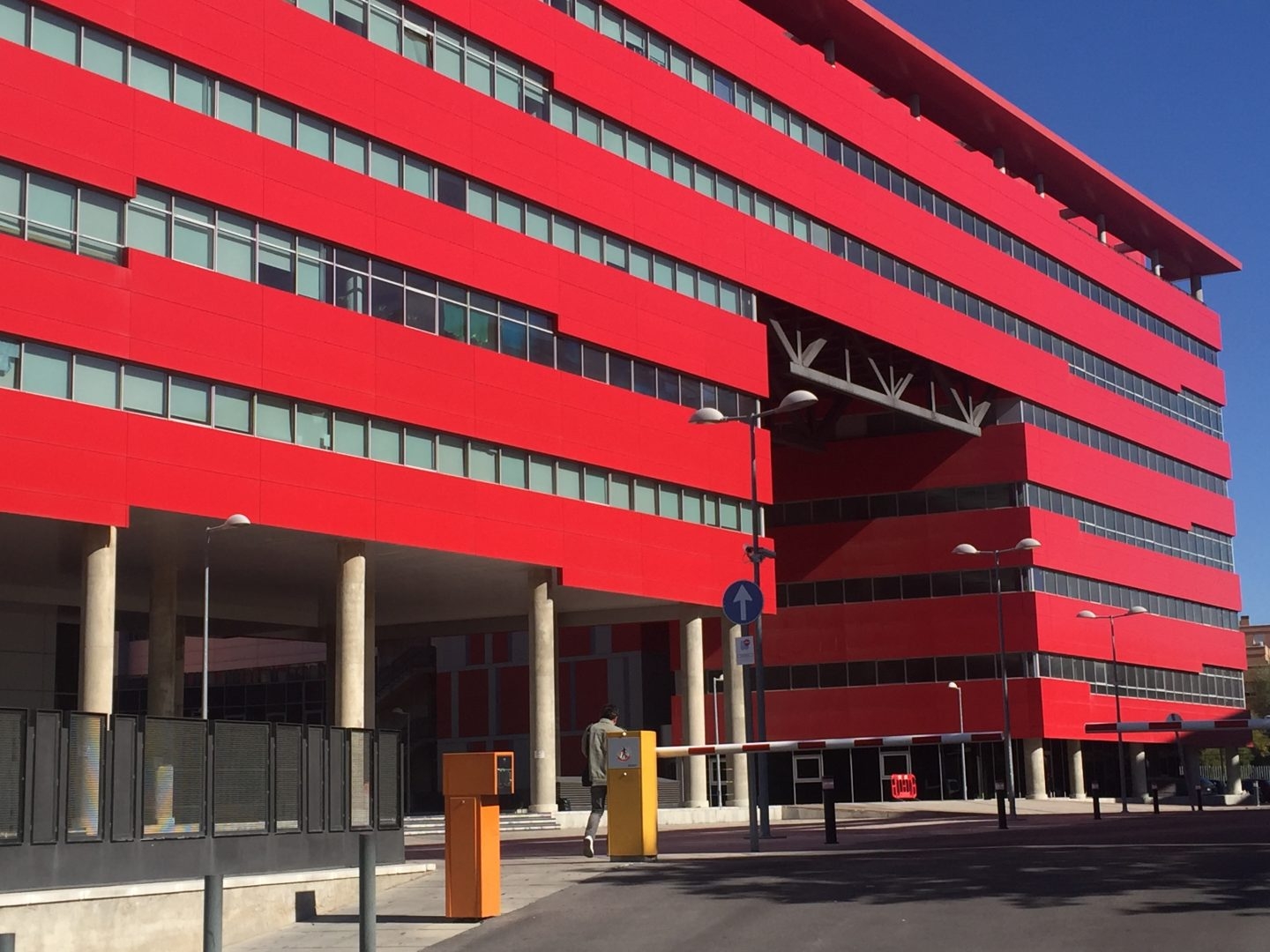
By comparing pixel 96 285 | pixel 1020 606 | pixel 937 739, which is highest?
pixel 96 285

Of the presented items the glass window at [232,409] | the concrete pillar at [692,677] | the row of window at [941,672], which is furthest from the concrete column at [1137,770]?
the glass window at [232,409]

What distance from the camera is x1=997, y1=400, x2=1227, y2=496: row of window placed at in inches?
2656

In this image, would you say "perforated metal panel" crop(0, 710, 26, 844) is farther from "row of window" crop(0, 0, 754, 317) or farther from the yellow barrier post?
"row of window" crop(0, 0, 754, 317)

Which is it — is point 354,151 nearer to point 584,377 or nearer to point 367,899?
point 584,377

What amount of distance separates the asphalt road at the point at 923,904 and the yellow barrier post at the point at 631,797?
0.36 meters

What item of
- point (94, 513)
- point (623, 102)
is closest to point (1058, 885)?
point (94, 513)

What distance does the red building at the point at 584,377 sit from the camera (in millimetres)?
35500

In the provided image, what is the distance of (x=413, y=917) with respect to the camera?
16.0 meters


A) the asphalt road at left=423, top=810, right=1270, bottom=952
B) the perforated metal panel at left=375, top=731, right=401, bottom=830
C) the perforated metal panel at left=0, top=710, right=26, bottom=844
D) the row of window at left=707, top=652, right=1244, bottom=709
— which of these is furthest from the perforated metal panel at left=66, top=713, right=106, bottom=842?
the row of window at left=707, top=652, right=1244, bottom=709

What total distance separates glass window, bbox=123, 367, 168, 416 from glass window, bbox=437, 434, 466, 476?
821 cm

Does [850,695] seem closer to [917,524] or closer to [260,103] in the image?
[917,524]

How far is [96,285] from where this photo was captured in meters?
34.3

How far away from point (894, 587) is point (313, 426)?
113ft

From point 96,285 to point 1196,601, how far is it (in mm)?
61704
